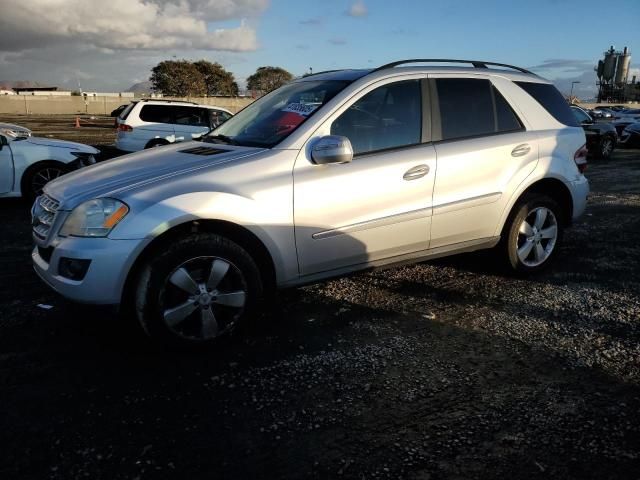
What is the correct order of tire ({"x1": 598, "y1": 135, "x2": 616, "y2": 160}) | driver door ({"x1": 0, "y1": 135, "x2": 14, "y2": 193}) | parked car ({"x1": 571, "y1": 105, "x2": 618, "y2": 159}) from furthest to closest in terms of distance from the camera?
1. tire ({"x1": 598, "y1": 135, "x2": 616, "y2": 160})
2. parked car ({"x1": 571, "y1": 105, "x2": 618, "y2": 159})
3. driver door ({"x1": 0, "y1": 135, "x2": 14, "y2": 193})

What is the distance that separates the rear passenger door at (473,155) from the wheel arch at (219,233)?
54.1 inches

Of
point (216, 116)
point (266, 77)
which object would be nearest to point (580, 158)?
point (216, 116)

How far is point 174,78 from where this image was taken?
269 ft

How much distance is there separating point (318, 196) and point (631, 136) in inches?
751

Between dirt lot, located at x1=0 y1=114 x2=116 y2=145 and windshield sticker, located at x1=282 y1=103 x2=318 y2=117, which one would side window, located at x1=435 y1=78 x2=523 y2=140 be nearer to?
windshield sticker, located at x1=282 y1=103 x2=318 y2=117

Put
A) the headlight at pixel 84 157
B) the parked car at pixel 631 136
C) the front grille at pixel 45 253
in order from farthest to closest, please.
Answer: the parked car at pixel 631 136, the headlight at pixel 84 157, the front grille at pixel 45 253

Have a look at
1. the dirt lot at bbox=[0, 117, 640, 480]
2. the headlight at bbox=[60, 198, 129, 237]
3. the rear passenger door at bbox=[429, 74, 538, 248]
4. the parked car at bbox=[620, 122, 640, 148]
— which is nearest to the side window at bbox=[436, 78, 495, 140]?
the rear passenger door at bbox=[429, 74, 538, 248]

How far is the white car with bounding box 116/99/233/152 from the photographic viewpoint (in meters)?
13.1

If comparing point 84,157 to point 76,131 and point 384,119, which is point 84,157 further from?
point 76,131

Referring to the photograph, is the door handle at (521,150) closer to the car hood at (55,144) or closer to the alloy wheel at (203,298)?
the alloy wheel at (203,298)

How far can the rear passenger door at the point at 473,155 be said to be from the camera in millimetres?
4121

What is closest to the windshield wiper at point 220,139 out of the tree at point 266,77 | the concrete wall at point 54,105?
the concrete wall at point 54,105

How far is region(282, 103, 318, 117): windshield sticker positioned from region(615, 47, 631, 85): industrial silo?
335 feet

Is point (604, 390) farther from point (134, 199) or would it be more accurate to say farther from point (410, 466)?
point (134, 199)
